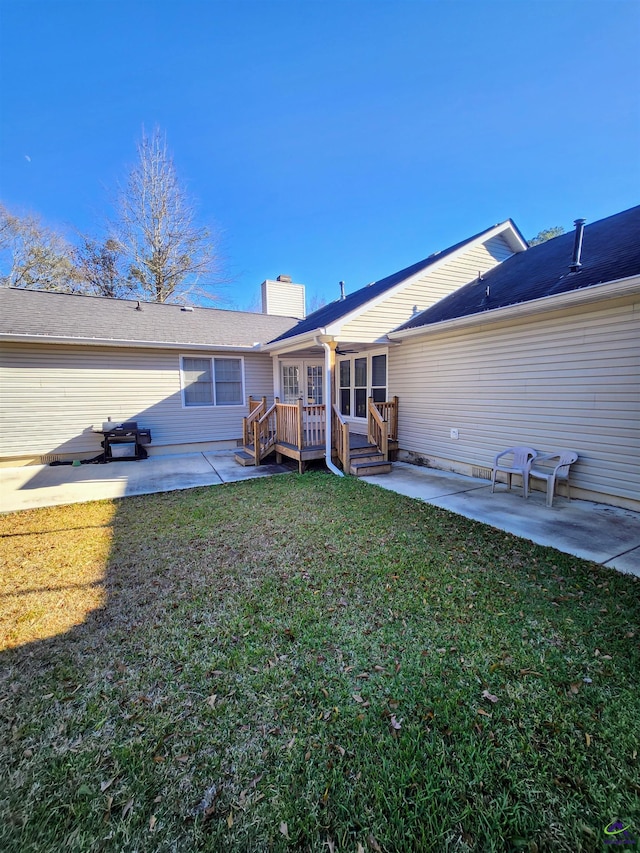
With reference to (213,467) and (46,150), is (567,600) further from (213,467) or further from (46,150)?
(46,150)

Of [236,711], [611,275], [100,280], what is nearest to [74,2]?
[611,275]

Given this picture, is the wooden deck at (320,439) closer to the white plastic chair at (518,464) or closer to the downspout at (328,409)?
the downspout at (328,409)

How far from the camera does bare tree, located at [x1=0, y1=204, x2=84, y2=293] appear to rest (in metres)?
17.1

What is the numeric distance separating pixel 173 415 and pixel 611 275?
9438 mm

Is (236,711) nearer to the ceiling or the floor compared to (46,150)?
nearer to the floor

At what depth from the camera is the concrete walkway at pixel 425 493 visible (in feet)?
13.6

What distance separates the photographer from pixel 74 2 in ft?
21.6

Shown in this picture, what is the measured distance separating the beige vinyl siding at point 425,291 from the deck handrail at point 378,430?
1.55 metres

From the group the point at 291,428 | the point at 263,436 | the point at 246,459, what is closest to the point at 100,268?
the point at 263,436

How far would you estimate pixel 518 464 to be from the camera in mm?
6164

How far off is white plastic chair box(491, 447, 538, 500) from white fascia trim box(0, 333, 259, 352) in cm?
700

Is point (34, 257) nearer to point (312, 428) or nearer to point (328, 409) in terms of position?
point (312, 428)

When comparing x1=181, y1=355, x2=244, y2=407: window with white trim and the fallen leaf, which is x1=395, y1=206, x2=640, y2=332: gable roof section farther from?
the fallen leaf

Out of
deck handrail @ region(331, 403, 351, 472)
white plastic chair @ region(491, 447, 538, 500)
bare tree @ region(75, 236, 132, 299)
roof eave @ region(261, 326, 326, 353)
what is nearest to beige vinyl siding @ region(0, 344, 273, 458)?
roof eave @ region(261, 326, 326, 353)
